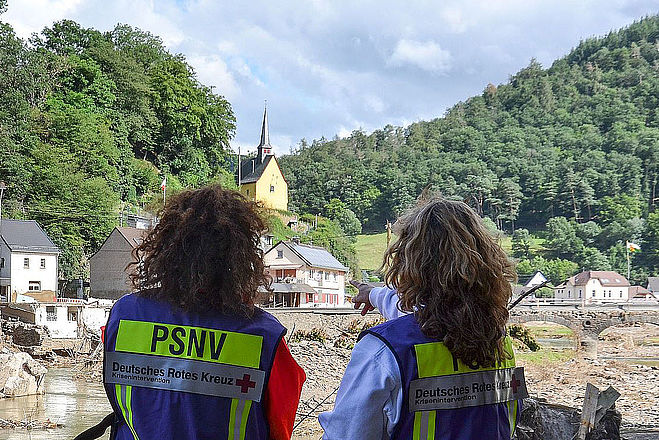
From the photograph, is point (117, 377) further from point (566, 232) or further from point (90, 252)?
point (566, 232)

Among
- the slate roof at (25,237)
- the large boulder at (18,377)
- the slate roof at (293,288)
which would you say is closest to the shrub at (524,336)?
the slate roof at (293,288)

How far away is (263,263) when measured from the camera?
2336 mm

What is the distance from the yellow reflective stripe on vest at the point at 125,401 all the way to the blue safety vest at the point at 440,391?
72 cm

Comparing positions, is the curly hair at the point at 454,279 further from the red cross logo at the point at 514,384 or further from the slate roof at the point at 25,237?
the slate roof at the point at 25,237

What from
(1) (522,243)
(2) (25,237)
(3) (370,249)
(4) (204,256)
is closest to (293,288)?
(2) (25,237)

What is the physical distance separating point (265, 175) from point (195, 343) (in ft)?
245

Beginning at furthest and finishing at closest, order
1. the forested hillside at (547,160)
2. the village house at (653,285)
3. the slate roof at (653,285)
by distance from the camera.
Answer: the forested hillside at (547,160) → the slate roof at (653,285) → the village house at (653,285)

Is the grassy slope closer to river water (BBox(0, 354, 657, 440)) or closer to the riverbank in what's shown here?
the riverbank

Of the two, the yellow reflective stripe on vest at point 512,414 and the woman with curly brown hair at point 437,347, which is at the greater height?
the woman with curly brown hair at point 437,347

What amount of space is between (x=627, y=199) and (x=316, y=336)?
242 ft

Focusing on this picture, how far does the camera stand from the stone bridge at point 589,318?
38.2 m

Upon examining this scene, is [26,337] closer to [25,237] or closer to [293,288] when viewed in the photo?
[25,237]

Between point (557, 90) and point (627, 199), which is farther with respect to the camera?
point (557, 90)

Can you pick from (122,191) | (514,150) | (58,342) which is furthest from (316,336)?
(514,150)
